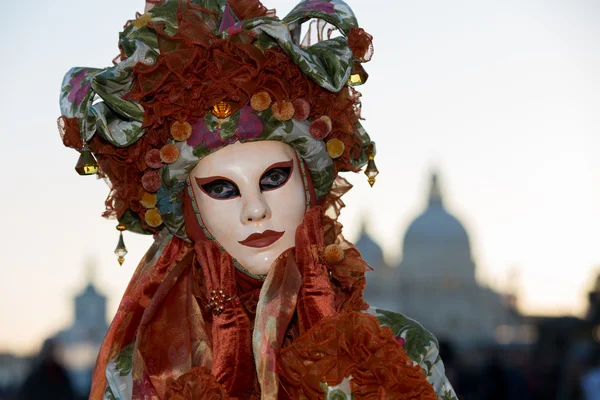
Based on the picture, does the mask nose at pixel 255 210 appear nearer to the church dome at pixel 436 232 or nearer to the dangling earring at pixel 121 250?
the dangling earring at pixel 121 250

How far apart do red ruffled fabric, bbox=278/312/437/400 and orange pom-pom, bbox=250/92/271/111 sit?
2.59 ft

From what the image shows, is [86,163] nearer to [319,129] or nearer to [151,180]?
[151,180]

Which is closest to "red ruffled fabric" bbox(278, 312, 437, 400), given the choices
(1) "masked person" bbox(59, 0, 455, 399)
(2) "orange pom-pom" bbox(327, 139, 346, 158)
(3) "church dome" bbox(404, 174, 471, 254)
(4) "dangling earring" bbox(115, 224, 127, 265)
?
(1) "masked person" bbox(59, 0, 455, 399)

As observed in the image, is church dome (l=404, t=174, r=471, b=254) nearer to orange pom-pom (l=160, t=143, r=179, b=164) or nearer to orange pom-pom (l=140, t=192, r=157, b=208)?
orange pom-pom (l=140, t=192, r=157, b=208)

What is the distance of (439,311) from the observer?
75375 millimetres

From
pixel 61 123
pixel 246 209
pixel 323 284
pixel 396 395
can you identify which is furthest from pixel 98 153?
pixel 396 395

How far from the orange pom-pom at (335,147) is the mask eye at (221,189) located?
40 cm

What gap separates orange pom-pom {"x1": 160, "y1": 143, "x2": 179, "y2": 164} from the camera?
4.48 meters

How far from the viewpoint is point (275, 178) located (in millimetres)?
4523

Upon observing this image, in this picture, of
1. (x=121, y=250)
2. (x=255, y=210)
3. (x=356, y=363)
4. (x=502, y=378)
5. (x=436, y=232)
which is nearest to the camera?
(x=356, y=363)

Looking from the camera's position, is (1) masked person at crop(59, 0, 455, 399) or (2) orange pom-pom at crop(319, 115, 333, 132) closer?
(1) masked person at crop(59, 0, 455, 399)

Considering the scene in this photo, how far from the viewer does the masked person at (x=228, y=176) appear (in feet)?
14.5

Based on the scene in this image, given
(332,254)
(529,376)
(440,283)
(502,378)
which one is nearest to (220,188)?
(332,254)

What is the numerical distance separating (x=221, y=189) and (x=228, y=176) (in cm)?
7
